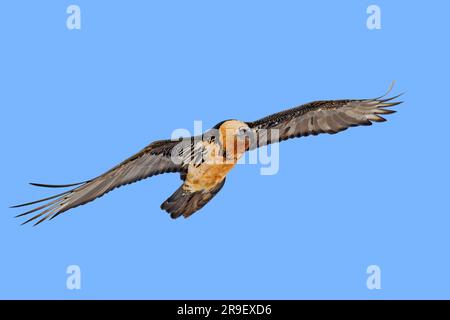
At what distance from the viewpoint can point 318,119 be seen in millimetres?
10195

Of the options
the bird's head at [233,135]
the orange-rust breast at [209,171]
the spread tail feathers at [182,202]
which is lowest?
the spread tail feathers at [182,202]

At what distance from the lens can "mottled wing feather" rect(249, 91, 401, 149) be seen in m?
9.97

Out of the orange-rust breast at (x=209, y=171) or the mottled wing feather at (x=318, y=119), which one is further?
the mottled wing feather at (x=318, y=119)

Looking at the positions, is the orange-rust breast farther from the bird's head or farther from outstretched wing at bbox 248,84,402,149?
outstretched wing at bbox 248,84,402,149

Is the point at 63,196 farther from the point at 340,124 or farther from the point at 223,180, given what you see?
the point at 340,124

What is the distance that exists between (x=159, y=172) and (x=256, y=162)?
3.84 feet

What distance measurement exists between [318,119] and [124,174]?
245 centimetres

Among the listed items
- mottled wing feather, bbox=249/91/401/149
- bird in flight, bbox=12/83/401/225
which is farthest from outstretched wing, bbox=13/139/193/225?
mottled wing feather, bbox=249/91/401/149

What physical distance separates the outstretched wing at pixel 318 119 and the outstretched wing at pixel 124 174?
99cm

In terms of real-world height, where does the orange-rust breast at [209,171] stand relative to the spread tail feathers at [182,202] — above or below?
above

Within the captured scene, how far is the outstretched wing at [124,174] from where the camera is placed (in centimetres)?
929

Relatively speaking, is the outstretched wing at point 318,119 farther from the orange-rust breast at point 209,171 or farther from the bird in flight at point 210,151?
the orange-rust breast at point 209,171

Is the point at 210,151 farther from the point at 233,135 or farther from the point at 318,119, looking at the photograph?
the point at 318,119

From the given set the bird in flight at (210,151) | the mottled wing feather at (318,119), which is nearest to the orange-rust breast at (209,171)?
the bird in flight at (210,151)
